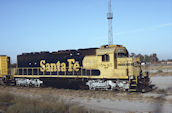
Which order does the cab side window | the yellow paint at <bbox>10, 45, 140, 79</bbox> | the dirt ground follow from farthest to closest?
the cab side window, the yellow paint at <bbox>10, 45, 140, 79</bbox>, the dirt ground

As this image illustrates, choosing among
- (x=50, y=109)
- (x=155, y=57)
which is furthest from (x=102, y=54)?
(x=155, y=57)

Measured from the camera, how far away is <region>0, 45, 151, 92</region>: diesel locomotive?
45.7 ft

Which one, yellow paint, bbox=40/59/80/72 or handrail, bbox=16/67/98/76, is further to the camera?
yellow paint, bbox=40/59/80/72

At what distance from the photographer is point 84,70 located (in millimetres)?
15594

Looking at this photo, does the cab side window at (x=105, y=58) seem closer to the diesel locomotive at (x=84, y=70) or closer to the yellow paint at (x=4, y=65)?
the diesel locomotive at (x=84, y=70)

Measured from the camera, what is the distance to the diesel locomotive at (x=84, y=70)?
549 inches

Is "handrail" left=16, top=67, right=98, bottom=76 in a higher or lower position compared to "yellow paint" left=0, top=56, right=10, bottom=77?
lower

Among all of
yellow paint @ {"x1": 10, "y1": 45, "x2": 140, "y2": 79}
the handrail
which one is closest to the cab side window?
yellow paint @ {"x1": 10, "y1": 45, "x2": 140, "y2": 79}

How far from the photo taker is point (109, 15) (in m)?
46.8

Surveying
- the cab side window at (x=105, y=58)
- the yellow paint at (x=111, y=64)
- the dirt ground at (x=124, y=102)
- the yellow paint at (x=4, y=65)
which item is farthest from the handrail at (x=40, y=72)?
the yellow paint at (x=4, y=65)

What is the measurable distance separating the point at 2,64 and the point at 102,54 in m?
12.3

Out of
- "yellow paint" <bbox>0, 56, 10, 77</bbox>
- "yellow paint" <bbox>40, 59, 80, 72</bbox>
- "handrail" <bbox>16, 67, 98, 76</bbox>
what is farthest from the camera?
"yellow paint" <bbox>0, 56, 10, 77</bbox>

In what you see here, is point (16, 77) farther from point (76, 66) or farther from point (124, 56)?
point (124, 56)

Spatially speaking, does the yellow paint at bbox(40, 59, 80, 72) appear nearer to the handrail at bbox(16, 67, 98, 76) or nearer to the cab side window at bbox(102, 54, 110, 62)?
the handrail at bbox(16, 67, 98, 76)
